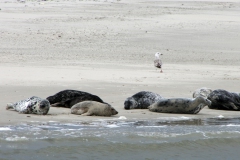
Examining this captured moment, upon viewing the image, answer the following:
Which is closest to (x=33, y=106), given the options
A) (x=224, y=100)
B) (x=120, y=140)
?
(x=120, y=140)

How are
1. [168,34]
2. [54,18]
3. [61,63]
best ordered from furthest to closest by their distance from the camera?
1. [54,18]
2. [168,34]
3. [61,63]

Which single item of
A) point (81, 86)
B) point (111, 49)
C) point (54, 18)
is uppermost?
point (54, 18)

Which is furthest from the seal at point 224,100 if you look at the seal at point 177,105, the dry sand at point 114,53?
the seal at point 177,105

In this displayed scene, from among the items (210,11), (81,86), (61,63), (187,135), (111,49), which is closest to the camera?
(187,135)

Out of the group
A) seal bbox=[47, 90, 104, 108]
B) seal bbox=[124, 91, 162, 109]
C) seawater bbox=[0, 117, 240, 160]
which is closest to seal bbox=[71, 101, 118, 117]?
seawater bbox=[0, 117, 240, 160]

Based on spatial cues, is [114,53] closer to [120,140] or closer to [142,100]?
[142,100]

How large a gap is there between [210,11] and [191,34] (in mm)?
9386

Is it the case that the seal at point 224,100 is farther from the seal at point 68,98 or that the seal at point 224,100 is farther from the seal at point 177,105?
the seal at point 68,98

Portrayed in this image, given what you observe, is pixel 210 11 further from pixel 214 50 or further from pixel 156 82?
pixel 156 82

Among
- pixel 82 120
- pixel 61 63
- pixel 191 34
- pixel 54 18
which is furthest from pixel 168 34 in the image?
pixel 82 120

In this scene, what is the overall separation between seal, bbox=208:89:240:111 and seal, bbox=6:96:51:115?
124 inches

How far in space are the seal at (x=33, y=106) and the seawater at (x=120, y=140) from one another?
0.44 meters

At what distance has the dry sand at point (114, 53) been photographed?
11469 mm

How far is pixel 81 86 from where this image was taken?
12.0 metres
